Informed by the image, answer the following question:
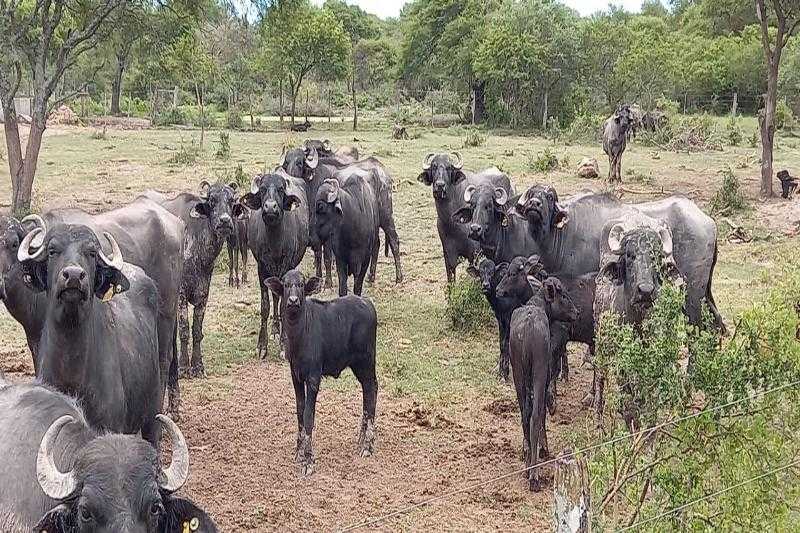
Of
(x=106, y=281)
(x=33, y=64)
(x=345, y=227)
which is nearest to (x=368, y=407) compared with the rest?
(x=106, y=281)

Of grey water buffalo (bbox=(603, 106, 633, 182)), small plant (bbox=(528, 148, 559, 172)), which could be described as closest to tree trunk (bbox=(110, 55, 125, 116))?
small plant (bbox=(528, 148, 559, 172))

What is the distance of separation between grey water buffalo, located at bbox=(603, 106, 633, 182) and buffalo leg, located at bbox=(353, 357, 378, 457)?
1621 cm

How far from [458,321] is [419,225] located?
6788mm

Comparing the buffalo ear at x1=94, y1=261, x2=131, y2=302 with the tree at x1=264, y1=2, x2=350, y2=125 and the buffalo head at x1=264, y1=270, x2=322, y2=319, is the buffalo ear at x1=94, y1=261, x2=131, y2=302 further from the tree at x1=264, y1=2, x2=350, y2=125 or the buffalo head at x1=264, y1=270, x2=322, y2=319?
the tree at x1=264, y1=2, x2=350, y2=125

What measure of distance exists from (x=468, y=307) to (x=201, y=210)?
12.6ft

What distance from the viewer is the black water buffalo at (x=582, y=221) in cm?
983

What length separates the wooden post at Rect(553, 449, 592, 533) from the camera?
4.09m

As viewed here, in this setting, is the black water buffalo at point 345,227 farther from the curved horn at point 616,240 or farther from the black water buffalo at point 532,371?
the black water buffalo at point 532,371

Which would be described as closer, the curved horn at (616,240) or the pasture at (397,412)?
the pasture at (397,412)

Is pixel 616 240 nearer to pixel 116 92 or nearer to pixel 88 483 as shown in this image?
pixel 88 483

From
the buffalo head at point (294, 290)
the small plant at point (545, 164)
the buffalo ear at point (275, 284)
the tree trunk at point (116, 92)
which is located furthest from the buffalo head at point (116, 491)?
the tree trunk at point (116, 92)

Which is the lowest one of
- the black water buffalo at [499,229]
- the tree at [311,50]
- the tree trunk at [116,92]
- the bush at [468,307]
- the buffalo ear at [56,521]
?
the bush at [468,307]

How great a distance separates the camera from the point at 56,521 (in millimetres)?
3467

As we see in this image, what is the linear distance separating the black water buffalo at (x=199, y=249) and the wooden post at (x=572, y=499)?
665cm
